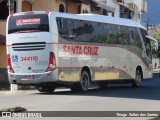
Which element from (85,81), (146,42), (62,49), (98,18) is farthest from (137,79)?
(62,49)

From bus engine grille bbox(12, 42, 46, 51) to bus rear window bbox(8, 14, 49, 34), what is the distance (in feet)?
1.81

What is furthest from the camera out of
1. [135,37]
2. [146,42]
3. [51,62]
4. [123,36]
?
[146,42]

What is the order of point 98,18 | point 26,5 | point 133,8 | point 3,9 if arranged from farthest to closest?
point 133,8 → point 26,5 → point 3,9 → point 98,18

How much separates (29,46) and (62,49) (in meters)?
1.45

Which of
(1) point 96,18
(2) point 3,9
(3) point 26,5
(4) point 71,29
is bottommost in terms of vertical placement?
(4) point 71,29

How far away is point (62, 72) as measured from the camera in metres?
21.7

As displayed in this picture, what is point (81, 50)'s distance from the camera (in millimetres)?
22953

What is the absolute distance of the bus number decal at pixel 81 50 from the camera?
22050 mm

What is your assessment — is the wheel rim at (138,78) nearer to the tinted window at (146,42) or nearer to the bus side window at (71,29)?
the tinted window at (146,42)

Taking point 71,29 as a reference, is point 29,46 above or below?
below

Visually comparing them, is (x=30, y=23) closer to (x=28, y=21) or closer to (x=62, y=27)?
(x=28, y=21)

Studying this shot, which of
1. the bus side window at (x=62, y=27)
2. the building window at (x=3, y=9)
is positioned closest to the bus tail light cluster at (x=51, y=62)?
the bus side window at (x=62, y=27)

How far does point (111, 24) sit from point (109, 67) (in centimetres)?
220

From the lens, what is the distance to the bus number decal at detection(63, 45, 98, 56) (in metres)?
22.0
